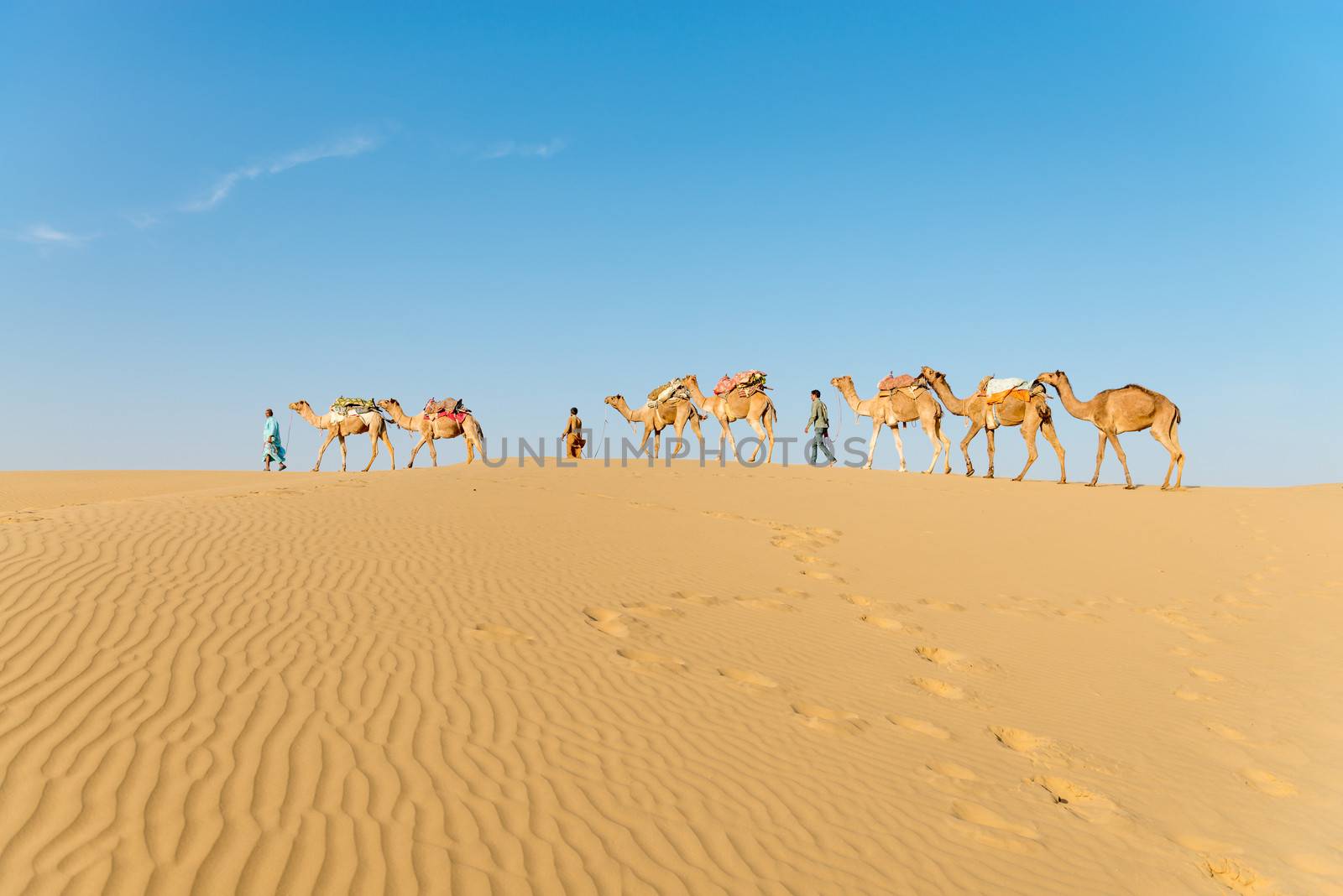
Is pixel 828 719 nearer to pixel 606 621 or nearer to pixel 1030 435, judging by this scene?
pixel 606 621

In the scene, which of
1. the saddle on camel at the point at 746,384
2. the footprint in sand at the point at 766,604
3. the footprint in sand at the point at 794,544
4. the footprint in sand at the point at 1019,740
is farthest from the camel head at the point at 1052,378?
the footprint in sand at the point at 1019,740

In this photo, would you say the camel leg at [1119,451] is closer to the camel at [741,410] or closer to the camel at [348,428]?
the camel at [741,410]

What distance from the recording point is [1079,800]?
505 cm

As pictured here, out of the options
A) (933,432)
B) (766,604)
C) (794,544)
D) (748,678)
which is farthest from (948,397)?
(748,678)

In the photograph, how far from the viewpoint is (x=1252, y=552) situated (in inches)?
563

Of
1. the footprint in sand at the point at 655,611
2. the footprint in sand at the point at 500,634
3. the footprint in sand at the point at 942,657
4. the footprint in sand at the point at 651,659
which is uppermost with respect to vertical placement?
the footprint in sand at the point at 500,634

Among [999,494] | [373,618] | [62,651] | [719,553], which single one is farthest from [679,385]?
[62,651]

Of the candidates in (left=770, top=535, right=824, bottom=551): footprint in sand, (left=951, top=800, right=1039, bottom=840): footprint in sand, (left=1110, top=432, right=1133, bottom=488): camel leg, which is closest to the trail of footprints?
(left=951, top=800, right=1039, bottom=840): footprint in sand

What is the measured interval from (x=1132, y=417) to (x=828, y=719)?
17.5 metres

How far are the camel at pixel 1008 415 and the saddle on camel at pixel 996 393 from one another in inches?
4.3

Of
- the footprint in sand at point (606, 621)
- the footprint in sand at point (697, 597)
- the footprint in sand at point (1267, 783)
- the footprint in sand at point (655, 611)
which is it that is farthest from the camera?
the footprint in sand at point (697, 597)

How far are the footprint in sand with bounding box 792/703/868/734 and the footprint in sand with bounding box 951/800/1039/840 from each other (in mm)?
1010

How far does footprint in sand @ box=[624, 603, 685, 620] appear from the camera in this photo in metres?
8.01

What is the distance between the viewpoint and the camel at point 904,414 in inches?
944
